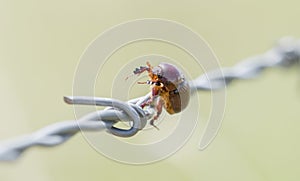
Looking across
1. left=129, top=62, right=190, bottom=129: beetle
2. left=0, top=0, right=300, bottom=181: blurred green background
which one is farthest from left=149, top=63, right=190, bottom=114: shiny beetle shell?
left=0, top=0, right=300, bottom=181: blurred green background

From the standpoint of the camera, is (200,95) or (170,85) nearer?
(170,85)

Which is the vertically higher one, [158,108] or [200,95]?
[200,95]

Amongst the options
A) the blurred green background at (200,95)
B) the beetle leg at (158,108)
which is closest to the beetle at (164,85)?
the beetle leg at (158,108)

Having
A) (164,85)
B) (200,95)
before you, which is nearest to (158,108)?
(164,85)

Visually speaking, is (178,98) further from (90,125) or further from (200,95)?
(200,95)

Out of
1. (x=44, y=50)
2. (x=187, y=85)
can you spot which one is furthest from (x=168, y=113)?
(x=44, y=50)

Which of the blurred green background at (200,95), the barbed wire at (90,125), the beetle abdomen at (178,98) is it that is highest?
the blurred green background at (200,95)

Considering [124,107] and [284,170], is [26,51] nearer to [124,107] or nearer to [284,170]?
[284,170]

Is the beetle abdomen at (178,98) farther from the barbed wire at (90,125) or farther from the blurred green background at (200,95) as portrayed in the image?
the blurred green background at (200,95)
